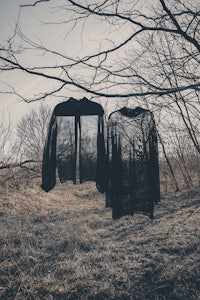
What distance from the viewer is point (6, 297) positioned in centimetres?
320

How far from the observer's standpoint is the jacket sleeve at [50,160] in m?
2.92

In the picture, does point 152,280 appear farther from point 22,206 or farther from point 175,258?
point 22,206

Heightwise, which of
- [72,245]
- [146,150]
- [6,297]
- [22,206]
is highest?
[146,150]

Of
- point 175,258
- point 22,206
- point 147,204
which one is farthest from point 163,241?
point 22,206

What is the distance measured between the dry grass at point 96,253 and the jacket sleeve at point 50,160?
1322mm

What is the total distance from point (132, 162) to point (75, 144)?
668 millimetres

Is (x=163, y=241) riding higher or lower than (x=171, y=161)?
lower

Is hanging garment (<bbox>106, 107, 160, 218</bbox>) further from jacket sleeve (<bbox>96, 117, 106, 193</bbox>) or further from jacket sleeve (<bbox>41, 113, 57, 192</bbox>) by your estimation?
jacket sleeve (<bbox>41, 113, 57, 192</bbox>)

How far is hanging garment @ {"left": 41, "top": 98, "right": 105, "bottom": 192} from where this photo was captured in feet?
9.73

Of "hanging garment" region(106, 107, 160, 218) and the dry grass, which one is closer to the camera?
"hanging garment" region(106, 107, 160, 218)

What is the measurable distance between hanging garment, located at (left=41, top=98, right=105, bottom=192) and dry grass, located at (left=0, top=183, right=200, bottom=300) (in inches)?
52.9

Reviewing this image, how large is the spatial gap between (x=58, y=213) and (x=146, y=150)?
4.58 metres

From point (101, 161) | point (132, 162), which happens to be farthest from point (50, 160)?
point (132, 162)

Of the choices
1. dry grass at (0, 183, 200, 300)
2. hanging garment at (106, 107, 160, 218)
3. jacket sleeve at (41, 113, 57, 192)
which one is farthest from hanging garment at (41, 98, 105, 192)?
dry grass at (0, 183, 200, 300)
